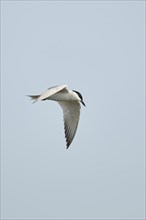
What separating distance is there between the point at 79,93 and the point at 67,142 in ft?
5.64

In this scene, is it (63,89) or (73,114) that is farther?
(73,114)

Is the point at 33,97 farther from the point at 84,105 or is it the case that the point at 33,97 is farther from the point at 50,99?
the point at 84,105

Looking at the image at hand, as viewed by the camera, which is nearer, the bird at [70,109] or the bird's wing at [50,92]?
the bird's wing at [50,92]

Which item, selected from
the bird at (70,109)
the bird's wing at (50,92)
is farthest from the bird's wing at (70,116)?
the bird's wing at (50,92)

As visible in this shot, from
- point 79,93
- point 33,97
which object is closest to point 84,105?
point 79,93

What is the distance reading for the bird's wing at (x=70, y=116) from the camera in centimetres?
2321

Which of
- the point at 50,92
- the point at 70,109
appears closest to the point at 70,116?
the point at 70,109

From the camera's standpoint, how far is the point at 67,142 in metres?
23.0

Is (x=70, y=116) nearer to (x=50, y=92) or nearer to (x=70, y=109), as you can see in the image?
(x=70, y=109)

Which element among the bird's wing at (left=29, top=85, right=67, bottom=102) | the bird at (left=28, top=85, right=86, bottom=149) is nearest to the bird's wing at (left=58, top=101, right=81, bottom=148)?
the bird at (left=28, top=85, right=86, bottom=149)

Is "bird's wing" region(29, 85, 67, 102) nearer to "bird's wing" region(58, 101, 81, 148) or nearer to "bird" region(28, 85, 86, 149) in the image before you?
"bird" region(28, 85, 86, 149)

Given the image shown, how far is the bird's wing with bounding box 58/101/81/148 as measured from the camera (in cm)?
2321

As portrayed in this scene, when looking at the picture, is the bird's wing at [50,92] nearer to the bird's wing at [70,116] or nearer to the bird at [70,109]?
the bird at [70,109]

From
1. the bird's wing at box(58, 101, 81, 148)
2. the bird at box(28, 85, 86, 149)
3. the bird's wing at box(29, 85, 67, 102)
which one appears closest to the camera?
the bird's wing at box(29, 85, 67, 102)
